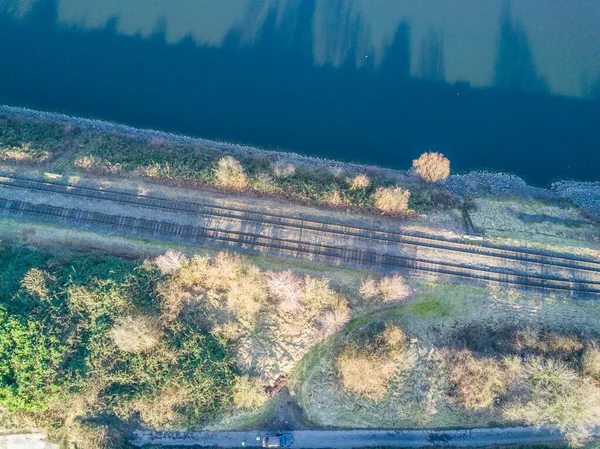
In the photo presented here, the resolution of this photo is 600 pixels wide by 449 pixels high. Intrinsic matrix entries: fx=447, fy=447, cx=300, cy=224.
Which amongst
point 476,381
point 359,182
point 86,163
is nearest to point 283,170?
point 359,182

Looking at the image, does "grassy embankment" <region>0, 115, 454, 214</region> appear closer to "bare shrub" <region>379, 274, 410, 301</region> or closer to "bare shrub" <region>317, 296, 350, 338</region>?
"bare shrub" <region>379, 274, 410, 301</region>

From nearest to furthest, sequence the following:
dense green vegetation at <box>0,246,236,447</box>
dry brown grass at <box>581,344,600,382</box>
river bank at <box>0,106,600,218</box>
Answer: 1. dense green vegetation at <box>0,246,236,447</box>
2. dry brown grass at <box>581,344,600,382</box>
3. river bank at <box>0,106,600,218</box>

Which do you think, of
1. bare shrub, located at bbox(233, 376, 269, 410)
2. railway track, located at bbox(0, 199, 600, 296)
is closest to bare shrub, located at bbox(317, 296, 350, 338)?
railway track, located at bbox(0, 199, 600, 296)

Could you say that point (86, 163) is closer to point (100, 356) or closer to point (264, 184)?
point (264, 184)

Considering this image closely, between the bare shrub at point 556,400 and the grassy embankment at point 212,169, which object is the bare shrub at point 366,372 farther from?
the grassy embankment at point 212,169

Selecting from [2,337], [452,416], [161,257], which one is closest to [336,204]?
[161,257]
